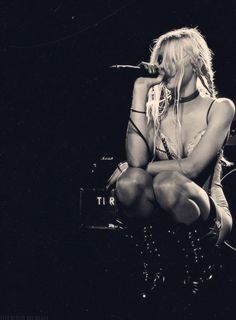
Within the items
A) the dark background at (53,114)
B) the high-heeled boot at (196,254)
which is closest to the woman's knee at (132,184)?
the high-heeled boot at (196,254)

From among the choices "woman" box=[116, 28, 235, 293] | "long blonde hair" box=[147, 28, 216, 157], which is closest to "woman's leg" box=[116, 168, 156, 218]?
"woman" box=[116, 28, 235, 293]

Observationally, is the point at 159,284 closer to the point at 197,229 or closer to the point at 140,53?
the point at 197,229

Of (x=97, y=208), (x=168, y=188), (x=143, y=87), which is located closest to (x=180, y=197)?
(x=168, y=188)

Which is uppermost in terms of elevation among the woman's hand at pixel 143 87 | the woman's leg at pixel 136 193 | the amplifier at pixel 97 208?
the woman's hand at pixel 143 87

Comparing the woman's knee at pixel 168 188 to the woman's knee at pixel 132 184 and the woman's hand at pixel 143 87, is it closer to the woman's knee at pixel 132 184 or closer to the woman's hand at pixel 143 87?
the woman's knee at pixel 132 184

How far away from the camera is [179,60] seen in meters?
2.20

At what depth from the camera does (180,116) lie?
2305 millimetres

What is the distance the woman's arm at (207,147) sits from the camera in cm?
210

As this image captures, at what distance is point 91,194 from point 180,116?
0.98 meters

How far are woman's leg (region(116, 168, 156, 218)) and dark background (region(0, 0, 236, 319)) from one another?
3.04ft

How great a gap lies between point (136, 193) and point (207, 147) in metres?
0.34

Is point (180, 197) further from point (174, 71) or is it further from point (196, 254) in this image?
point (174, 71)

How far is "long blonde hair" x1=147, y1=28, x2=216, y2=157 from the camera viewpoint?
2.21 m

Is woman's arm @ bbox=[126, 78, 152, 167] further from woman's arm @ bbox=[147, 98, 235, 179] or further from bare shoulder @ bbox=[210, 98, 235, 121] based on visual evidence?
bare shoulder @ bbox=[210, 98, 235, 121]
